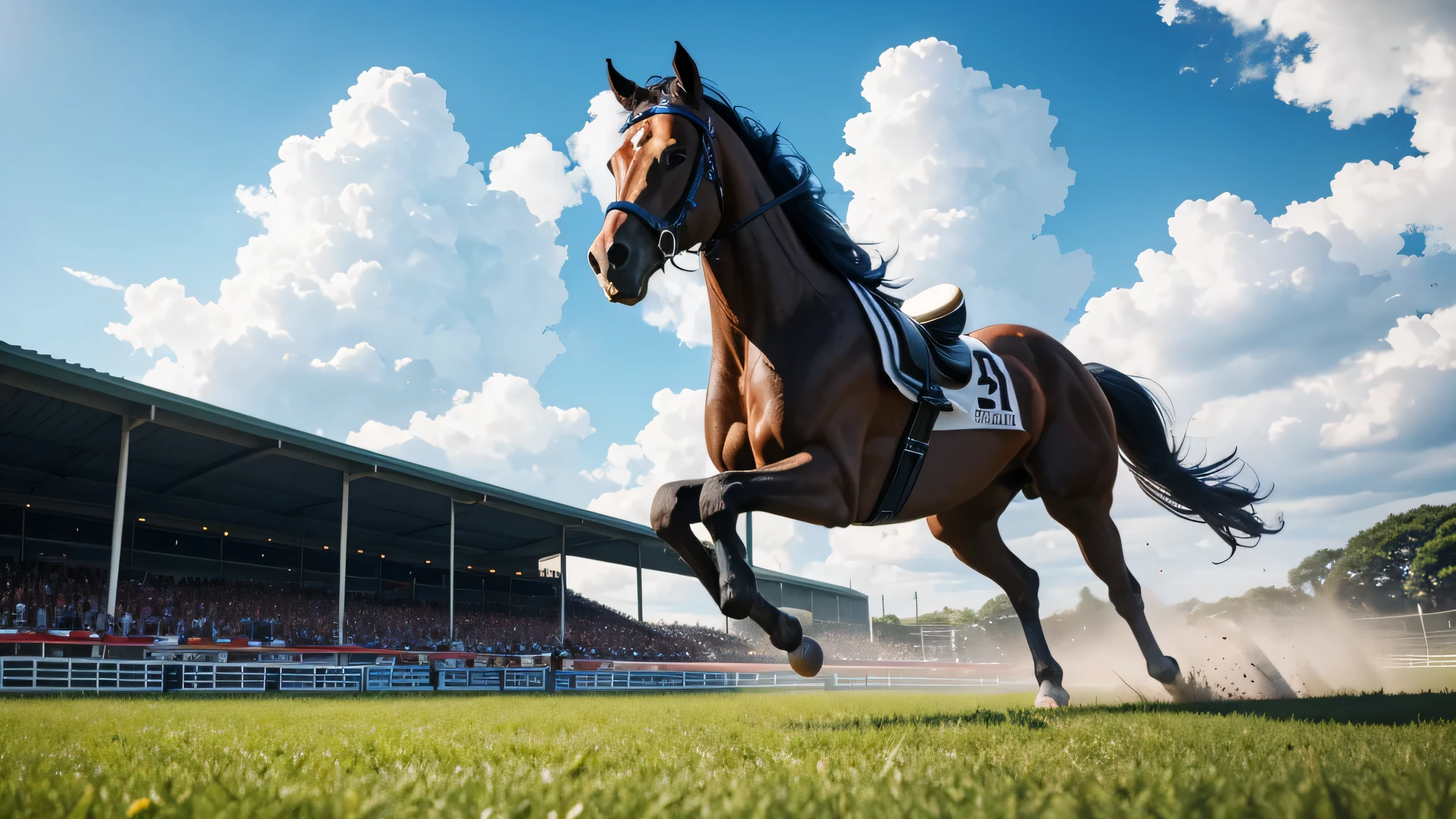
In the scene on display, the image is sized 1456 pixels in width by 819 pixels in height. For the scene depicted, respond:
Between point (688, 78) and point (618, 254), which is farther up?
point (688, 78)

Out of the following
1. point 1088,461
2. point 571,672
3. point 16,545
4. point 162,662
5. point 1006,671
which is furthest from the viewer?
point 1006,671

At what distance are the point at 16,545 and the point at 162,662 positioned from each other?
16.4 meters

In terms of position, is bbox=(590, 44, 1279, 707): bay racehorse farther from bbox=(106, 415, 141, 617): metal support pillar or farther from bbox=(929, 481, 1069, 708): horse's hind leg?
bbox=(106, 415, 141, 617): metal support pillar

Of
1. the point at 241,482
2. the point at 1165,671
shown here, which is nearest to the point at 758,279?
the point at 1165,671

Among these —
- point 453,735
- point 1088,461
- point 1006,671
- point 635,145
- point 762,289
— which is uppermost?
point 635,145

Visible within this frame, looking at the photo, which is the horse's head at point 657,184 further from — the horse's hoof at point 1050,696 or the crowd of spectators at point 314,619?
the crowd of spectators at point 314,619

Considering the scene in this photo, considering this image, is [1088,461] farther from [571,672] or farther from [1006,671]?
[1006,671]

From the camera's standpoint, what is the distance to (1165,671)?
18.8ft

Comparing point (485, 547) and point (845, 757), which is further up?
point (485, 547)

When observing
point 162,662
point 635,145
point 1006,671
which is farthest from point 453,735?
point 1006,671

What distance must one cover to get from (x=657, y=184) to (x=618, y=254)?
49 cm

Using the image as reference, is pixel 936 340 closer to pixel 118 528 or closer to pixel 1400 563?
pixel 118 528

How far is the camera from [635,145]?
3.82m

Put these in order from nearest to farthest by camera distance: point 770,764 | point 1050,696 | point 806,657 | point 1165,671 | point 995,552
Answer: point 770,764, point 806,657, point 1050,696, point 1165,671, point 995,552
